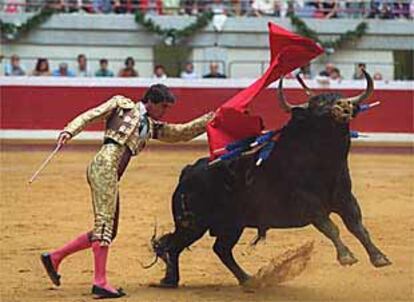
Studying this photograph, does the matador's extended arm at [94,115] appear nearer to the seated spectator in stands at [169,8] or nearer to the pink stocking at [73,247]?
the pink stocking at [73,247]

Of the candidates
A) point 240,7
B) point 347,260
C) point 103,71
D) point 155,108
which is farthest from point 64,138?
point 240,7

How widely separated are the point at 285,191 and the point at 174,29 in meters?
12.8

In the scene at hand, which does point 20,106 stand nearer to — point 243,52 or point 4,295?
point 243,52

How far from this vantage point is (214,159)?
5457mm

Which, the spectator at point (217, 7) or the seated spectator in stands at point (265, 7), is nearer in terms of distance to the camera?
the spectator at point (217, 7)

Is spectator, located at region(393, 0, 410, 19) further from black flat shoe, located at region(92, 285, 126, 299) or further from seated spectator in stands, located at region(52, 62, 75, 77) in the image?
black flat shoe, located at region(92, 285, 126, 299)

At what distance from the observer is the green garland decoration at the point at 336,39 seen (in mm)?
17828

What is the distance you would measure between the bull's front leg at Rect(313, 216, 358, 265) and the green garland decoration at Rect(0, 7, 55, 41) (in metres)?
13.2

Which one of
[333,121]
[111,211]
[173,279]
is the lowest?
[173,279]

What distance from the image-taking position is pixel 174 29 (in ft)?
58.5

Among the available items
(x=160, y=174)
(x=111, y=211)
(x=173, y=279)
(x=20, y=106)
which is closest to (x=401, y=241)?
(x=173, y=279)

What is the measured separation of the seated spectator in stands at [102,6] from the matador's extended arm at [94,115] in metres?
13.1

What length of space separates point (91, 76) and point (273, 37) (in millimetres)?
10828

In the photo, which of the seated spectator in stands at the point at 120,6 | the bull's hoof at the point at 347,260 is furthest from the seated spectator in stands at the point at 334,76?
the bull's hoof at the point at 347,260
